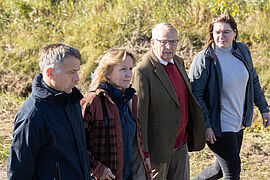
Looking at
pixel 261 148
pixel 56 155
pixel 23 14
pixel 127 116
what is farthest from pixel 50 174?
pixel 23 14

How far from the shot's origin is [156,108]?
363cm

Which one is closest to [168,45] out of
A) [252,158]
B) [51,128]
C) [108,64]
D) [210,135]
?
[108,64]

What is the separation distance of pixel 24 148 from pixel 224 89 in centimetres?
222

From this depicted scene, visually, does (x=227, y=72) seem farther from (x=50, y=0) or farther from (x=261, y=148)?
(x=50, y=0)

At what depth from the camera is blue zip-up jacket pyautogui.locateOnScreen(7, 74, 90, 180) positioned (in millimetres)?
2451

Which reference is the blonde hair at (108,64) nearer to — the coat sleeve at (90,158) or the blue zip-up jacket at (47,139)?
the coat sleeve at (90,158)

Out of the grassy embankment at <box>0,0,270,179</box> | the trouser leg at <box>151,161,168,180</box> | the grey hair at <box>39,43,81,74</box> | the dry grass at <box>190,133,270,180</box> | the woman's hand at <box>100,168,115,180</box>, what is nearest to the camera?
the grey hair at <box>39,43,81,74</box>

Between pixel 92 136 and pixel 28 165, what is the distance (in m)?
0.67

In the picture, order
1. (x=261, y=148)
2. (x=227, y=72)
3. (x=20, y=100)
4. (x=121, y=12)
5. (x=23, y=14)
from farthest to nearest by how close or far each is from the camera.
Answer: (x=23, y=14)
(x=121, y=12)
(x=20, y=100)
(x=261, y=148)
(x=227, y=72)

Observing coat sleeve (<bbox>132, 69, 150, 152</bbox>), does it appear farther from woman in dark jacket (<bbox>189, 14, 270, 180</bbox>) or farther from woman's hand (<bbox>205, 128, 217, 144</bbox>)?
woman's hand (<bbox>205, 128, 217, 144</bbox>)

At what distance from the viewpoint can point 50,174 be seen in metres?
2.55

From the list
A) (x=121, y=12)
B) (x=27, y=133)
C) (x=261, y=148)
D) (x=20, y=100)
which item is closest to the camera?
(x=27, y=133)

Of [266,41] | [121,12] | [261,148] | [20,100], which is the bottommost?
[261,148]

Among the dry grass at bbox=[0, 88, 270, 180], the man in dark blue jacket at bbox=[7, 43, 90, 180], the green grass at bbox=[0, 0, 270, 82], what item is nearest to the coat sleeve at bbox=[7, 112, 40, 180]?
the man in dark blue jacket at bbox=[7, 43, 90, 180]
